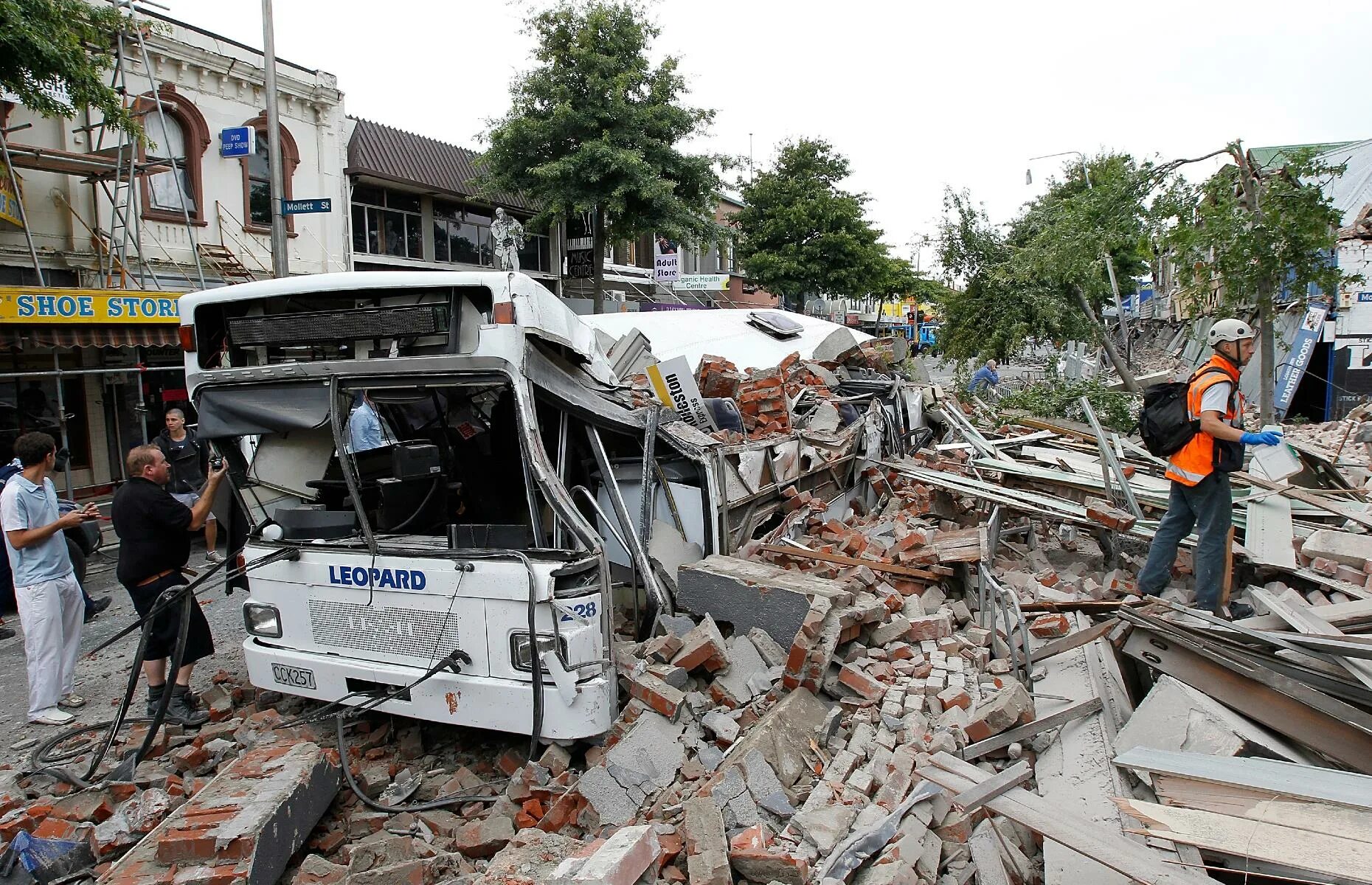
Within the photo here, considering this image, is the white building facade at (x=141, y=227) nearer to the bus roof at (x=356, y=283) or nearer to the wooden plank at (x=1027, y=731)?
the bus roof at (x=356, y=283)

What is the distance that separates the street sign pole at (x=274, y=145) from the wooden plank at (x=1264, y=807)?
1296 centimetres

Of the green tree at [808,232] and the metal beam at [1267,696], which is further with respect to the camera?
the green tree at [808,232]

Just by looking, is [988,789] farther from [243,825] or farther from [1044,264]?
[1044,264]

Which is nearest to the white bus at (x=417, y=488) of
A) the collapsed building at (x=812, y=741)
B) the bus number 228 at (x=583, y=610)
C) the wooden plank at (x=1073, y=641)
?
the bus number 228 at (x=583, y=610)

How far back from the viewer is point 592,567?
3.94 metres

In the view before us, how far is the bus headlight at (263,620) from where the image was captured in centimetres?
448

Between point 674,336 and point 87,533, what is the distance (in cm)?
770

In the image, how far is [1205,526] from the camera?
5.26 meters

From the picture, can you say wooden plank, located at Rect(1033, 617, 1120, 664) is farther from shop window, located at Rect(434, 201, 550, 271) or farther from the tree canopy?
shop window, located at Rect(434, 201, 550, 271)

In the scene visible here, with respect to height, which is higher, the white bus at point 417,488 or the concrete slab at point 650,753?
the white bus at point 417,488

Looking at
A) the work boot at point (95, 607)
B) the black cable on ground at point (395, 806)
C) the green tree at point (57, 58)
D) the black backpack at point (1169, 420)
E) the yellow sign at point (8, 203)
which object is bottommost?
the work boot at point (95, 607)

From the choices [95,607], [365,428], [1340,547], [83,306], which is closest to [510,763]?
[365,428]

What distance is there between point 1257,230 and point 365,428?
1028 cm

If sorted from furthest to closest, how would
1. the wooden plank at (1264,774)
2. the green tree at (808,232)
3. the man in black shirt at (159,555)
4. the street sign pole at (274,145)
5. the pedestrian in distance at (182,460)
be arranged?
the green tree at (808,232) → the street sign pole at (274,145) → the pedestrian in distance at (182,460) → the man in black shirt at (159,555) → the wooden plank at (1264,774)
